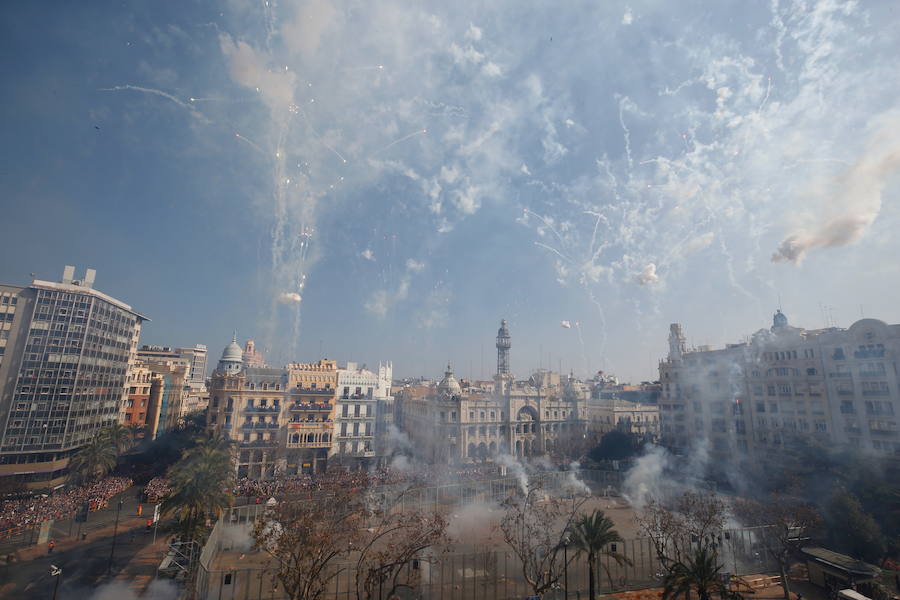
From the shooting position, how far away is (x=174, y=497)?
107ft

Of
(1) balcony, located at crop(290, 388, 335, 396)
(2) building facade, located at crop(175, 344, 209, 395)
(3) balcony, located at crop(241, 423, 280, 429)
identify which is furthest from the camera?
(2) building facade, located at crop(175, 344, 209, 395)

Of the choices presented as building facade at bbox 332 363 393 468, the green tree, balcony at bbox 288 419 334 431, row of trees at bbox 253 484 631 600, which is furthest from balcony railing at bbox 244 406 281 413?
the green tree

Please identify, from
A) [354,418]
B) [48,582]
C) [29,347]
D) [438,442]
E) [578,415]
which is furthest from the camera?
[578,415]

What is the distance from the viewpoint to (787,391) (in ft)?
220

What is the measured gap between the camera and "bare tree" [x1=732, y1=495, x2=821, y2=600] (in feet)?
105

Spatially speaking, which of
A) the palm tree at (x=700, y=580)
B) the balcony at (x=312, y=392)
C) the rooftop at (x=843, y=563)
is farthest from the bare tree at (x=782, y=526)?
the balcony at (x=312, y=392)

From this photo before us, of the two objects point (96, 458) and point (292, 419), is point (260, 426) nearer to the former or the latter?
point (292, 419)

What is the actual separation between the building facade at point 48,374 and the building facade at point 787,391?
97287mm

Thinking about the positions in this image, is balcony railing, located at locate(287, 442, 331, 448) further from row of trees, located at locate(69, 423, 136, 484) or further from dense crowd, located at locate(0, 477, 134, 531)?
row of trees, located at locate(69, 423, 136, 484)

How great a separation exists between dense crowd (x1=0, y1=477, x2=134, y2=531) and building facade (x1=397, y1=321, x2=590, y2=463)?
49.8m

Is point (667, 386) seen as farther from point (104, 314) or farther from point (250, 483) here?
point (104, 314)

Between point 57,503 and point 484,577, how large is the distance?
→ 4763cm

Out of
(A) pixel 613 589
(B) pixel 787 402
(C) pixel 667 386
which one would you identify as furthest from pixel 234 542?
(C) pixel 667 386

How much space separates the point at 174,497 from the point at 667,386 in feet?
282
